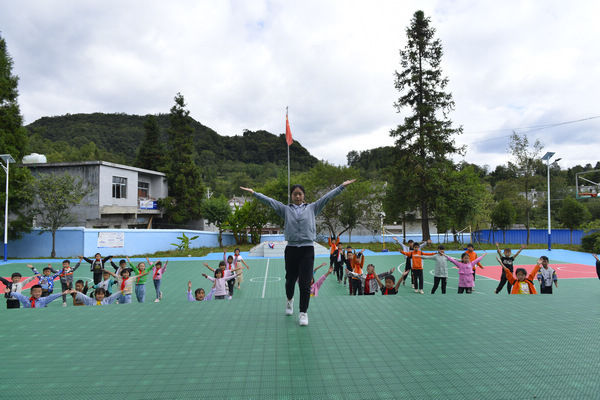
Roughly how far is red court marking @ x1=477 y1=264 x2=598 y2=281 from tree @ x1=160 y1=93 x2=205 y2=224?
2876cm

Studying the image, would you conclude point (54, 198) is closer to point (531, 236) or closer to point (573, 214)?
point (531, 236)

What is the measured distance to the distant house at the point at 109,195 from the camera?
1154 inches

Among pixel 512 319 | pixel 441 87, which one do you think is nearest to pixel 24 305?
pixel 512 319

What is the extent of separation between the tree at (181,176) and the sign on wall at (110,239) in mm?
12378

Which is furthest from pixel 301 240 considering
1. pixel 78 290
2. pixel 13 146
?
pixel 13 146

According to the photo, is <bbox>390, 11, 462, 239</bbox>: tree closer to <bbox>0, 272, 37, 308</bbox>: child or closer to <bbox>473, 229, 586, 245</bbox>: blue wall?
<bbox>473, 229, 586, 245</bbox>: blue wall

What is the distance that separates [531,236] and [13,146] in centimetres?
4242

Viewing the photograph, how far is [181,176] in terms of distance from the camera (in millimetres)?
37844

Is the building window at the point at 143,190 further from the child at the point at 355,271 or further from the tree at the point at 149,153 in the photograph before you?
the child at the point at 355,271

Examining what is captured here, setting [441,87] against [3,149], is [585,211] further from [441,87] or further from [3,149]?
[3,149]

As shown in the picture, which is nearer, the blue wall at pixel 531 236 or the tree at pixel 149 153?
the blue wall at pixel 531 236

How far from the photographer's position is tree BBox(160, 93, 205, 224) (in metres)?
37.8

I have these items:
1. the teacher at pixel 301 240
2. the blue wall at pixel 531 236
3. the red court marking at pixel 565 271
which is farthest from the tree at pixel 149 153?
the teacher at pixel 301 240

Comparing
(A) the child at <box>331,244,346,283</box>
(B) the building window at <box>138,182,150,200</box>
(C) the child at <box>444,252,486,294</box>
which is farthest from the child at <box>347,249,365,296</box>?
(B) the building window at <box>138,182,150,200</box>
